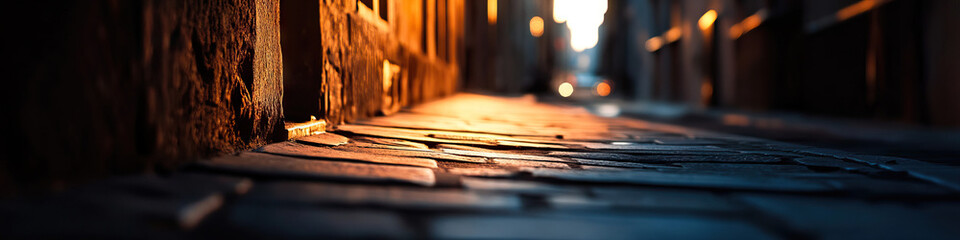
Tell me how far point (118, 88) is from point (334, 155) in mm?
656

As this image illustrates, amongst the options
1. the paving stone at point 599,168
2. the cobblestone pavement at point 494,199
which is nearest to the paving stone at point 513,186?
the cobblestone pavement at point 494,199

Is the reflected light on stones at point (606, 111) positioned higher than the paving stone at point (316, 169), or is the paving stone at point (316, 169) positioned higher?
the reflected light on stones at point (606, 111)

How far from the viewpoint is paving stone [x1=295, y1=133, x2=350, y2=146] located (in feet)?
6.70

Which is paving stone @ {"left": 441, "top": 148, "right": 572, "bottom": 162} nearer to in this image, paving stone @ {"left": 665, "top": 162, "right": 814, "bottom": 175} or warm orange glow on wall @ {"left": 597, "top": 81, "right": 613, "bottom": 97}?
paving stone @ {"left": 665, "top": 162, "right": 814, "bottom": 175}

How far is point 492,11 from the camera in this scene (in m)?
13.3

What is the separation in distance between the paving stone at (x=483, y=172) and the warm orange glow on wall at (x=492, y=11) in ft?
36.2

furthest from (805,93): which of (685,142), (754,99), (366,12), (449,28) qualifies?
(366,12)

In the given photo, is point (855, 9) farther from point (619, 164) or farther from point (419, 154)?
point (419, 154)

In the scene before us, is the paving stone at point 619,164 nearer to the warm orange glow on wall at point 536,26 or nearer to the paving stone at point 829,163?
the paving stone at point 829,163

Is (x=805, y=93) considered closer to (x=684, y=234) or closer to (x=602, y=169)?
(x=602, y=169)

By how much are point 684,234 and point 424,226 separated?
1.47 feet

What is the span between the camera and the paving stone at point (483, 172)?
63.7 inches

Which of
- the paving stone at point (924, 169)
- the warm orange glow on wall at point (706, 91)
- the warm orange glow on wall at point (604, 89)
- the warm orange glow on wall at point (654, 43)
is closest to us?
the paving stone at point (924, 169)

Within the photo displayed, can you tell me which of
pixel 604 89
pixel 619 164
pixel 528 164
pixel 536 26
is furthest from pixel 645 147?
pixel 604 89
